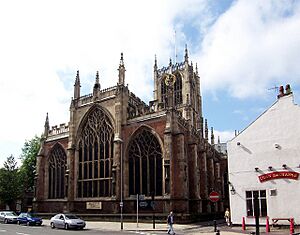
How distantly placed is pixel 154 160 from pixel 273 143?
14.2 metres

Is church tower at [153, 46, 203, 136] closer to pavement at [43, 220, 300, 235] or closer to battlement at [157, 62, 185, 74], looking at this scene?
battlement at [157, 62, 185, 74]

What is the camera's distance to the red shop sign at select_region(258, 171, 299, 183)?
2366 cm

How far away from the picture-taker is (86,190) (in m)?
40.5

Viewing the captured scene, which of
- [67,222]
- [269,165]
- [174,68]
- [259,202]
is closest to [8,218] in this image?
[67,222]

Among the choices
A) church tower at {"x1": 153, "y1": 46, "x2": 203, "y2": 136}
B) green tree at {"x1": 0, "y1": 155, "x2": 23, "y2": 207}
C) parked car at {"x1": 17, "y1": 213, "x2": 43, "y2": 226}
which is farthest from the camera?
church tower at {"x1": 153, "y1": 46, "x2": 203, "y2": 136}

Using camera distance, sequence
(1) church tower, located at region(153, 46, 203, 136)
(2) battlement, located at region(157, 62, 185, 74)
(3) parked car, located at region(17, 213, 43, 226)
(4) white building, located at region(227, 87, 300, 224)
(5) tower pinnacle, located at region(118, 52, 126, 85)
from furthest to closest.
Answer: (2) battlement, located at region(157, 62, 185, 74)
(1) church tower, located at region(153, 46, 203, 136)
(5) tower pinnacle, located at region(118, 52, 126, 85)
(3) parked car, located at region(17, 213, 43, 226)
(4) white building, located at region(227, 87, 300, 224)

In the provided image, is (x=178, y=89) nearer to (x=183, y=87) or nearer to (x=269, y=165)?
(x=183, y=87)

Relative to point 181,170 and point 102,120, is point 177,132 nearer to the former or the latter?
point 181,170

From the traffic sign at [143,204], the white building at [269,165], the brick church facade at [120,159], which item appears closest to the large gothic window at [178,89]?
the brick church facade at [120,159]

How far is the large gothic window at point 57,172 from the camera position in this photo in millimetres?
44084

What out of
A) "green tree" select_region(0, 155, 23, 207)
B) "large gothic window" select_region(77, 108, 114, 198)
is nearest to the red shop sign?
"large gothic window" select_region(77, 108, 114, 198)

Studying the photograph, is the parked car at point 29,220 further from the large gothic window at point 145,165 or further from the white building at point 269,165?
the white building at point 269,165

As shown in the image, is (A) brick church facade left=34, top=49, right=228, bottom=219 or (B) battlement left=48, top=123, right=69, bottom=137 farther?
(B) battlement left=48, top=123, right=69, bottom=137

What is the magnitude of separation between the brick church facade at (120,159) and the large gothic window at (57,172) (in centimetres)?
9
